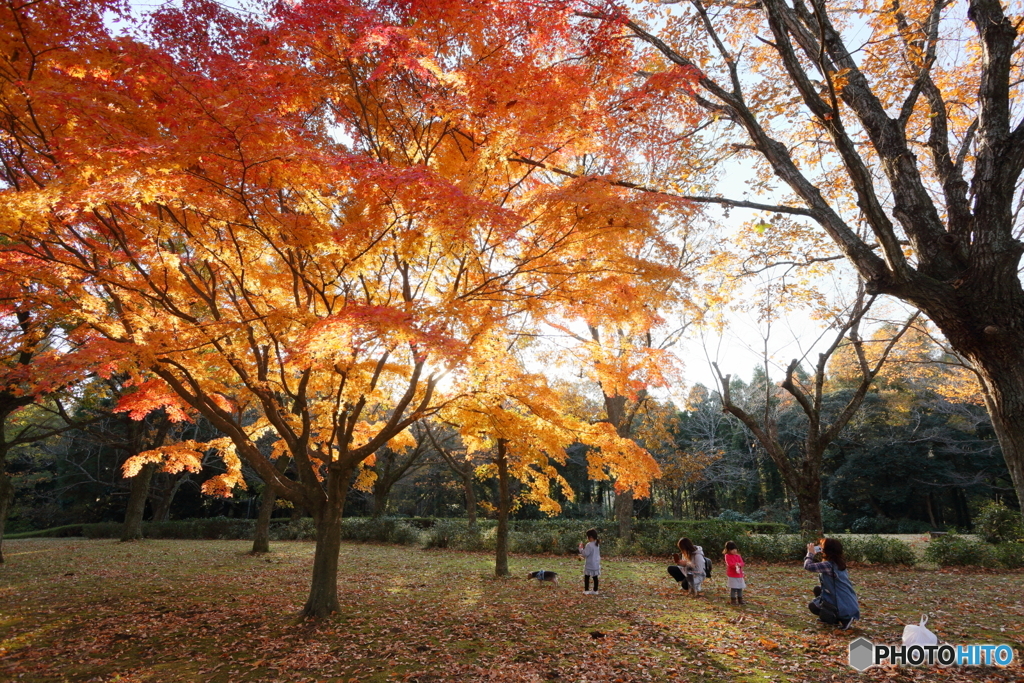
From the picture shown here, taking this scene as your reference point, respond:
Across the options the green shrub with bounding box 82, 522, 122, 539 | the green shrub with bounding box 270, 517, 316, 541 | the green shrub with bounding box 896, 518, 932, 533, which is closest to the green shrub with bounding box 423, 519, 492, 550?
the green shrub with bounding box 270, 517, 316, 541

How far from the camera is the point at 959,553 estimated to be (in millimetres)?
11688

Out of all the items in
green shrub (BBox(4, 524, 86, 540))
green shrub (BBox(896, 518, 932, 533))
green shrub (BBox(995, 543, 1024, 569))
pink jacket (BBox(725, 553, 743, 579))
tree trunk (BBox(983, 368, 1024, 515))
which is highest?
tree trunk (BBox(983, 368, 1024, 515))

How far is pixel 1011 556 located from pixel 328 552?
14445mm

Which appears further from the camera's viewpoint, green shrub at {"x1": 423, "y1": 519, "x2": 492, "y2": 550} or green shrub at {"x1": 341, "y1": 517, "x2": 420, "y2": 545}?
green shrub at {"x1": 341, "y1": 517, "x2": 420, "y2": 545}

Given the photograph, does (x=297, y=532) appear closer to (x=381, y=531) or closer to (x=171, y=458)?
(x=381, y=531)

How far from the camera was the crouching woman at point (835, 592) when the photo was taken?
5.79 m

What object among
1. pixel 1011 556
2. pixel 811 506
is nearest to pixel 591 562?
pixel 811 506

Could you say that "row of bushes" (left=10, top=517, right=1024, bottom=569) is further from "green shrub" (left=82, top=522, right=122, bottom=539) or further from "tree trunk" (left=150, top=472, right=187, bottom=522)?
"tree trunk" (left=150, top=472, right=187, bottom=522)

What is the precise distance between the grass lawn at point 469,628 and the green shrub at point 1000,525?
360 cm

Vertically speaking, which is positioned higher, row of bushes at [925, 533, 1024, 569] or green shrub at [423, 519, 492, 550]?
row of bushes at [925, 533, 1024, 569]

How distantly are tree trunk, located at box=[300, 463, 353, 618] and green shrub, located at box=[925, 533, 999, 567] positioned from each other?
1347 centimetres

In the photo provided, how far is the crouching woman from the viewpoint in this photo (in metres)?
5.79

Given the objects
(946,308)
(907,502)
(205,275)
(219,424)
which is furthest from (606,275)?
(907,502)

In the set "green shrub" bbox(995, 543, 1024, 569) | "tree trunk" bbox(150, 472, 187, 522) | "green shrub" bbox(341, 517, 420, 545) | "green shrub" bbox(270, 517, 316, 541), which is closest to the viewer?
"green shrub" bbox(995, 543, 1024, 569)
